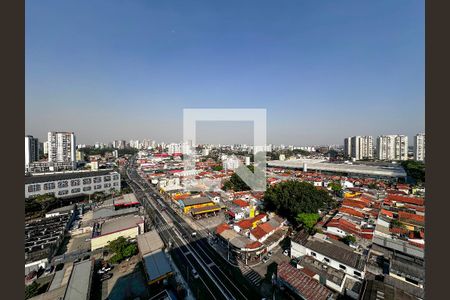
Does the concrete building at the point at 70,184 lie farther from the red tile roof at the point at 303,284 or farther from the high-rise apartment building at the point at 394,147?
the high-rise apartment building at the point at 394,147

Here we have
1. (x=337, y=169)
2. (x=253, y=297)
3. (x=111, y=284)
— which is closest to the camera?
(x=253, y=297)

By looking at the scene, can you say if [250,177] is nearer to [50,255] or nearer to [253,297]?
[253,297]

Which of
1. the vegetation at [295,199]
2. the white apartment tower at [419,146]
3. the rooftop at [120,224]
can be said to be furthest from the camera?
the white apartment tower at [419,146]

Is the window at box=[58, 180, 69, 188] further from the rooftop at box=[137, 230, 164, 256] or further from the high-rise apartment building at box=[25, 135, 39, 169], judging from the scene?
the high-rise apartment building at box=[25, 135, 39, 169]

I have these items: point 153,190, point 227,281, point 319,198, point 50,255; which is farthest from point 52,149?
point 319,198

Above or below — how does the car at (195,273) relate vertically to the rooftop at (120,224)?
below

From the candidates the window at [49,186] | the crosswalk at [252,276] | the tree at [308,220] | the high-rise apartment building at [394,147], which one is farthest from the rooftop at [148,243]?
the high-rise apartment building at [394,147]

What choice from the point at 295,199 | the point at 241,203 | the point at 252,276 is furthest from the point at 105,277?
the point at 295,199

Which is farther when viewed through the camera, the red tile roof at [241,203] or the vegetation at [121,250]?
the red tile roof at [241,203]
